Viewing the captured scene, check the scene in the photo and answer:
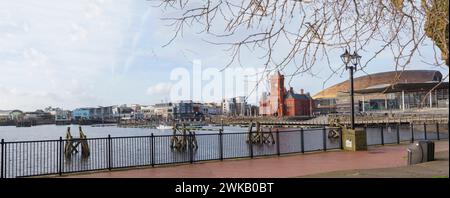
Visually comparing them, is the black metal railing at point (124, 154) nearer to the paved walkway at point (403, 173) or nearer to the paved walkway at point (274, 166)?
the paved walkway at point (274, 166)

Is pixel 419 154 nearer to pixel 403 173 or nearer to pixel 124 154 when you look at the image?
pixel 403 173

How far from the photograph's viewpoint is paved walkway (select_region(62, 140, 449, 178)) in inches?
534

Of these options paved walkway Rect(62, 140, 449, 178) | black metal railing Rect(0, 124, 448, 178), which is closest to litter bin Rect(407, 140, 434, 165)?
paved walkway Rect(62, 140, 449, 178)

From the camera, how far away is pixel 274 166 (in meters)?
15.6

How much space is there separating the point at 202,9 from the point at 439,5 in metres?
2.96

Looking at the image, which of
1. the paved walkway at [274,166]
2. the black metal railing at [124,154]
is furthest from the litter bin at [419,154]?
the black metal railing at [124,154]

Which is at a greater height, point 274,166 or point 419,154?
point 419,154

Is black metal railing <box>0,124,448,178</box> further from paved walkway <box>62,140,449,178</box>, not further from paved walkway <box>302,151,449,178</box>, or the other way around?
paved walkway <box>302,151,449,178</box>

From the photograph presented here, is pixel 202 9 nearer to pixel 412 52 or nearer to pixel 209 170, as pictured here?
pixel 412 52

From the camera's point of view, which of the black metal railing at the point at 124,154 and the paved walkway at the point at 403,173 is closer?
the paved walkway at the point at 403,173

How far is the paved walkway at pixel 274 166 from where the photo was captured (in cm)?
1357

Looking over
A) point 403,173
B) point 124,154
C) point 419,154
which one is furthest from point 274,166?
point 124,154

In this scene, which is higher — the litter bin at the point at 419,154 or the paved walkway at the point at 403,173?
the litter bin at the point at 419,154
